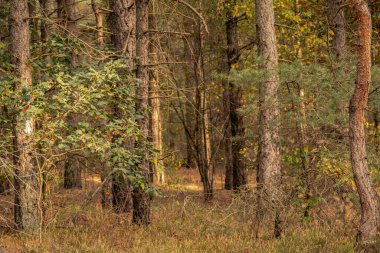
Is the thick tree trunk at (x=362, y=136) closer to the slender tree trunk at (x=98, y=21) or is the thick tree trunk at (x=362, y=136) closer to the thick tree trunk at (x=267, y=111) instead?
the thick tree trunk at (x=267, y=111)

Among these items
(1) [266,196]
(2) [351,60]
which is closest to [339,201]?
(1) [266,196]

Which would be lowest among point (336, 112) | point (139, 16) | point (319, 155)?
point (319, 155)

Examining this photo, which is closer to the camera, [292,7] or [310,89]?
[310,89]

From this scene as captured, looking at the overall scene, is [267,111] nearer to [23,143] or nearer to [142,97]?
[142,97]

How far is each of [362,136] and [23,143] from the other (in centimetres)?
580

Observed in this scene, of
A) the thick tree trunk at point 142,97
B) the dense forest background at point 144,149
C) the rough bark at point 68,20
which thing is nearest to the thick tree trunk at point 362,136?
the dense forest background at point 144,149

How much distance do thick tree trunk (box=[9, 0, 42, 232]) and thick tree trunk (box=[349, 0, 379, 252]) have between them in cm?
540

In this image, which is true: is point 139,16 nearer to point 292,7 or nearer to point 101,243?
point 101,243

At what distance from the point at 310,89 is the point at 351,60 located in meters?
0.98

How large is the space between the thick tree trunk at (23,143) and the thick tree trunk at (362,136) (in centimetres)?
540

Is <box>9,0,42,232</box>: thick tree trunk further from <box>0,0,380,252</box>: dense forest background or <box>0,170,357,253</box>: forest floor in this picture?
<box>0,170,357,253</box>: forest floor

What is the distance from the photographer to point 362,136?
7680 mm

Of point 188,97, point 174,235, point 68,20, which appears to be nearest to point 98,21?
point 68,20

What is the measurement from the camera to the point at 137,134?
8.54 meters
